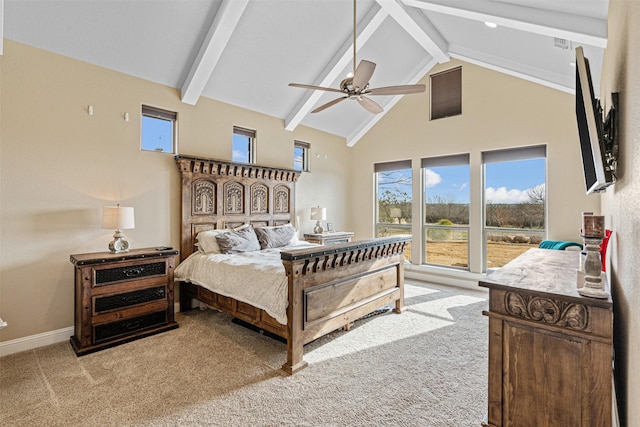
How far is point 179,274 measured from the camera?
399 centimetres

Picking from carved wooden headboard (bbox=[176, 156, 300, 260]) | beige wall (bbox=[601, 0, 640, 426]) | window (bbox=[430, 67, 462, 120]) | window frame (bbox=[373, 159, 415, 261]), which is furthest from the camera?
window frame (bbox=[373, 159, 415, 261])

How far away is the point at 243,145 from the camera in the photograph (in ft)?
16.7

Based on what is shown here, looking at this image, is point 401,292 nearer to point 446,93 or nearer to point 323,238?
point 323,238

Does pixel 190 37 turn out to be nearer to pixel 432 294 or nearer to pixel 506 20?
pixel 506 20

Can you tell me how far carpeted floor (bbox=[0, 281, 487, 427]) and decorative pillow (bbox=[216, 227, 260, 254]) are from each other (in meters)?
0.98

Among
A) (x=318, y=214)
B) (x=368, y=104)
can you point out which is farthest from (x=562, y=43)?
(x=318, y=214)

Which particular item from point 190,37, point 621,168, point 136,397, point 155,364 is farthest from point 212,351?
point 190,37

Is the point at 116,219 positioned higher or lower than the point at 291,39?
lower

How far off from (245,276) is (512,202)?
4437 mm

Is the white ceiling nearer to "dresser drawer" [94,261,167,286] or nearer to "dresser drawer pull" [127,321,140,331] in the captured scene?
"dresser drawer" [94,261,167,286]

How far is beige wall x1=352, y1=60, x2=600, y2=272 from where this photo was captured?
4398 millimetres

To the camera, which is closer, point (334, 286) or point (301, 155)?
point (334, 286)

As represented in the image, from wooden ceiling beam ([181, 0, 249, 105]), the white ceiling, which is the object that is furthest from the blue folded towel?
wooden ceiling beam ([181, 0, 249, 105])

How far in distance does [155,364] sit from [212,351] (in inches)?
19.3
